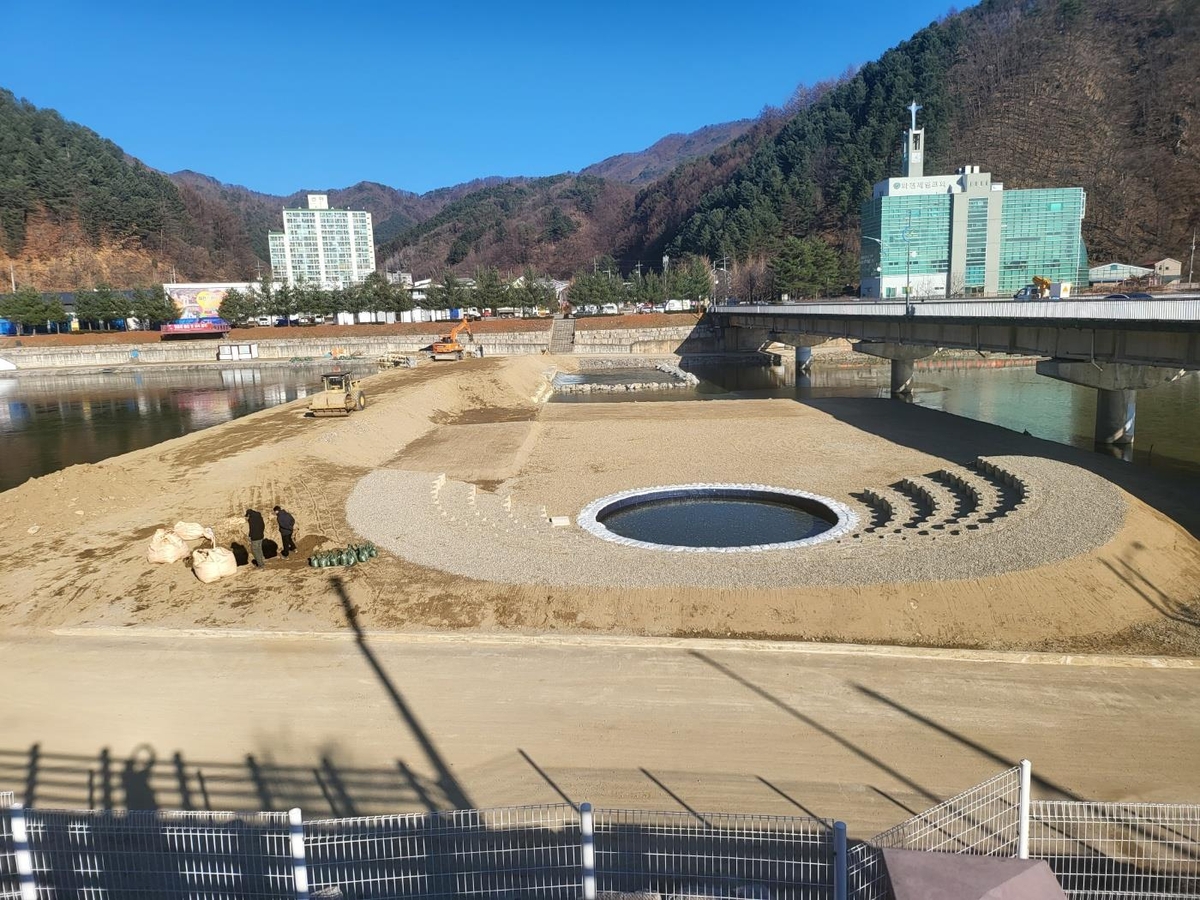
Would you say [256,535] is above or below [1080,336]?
below

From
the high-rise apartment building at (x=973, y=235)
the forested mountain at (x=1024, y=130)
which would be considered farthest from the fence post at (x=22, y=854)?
the forested mountain at (x=1024, y=130)

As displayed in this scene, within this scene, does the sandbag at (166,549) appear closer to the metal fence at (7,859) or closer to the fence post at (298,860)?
the metal fence at (7,859)

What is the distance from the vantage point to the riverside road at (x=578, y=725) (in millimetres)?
9242

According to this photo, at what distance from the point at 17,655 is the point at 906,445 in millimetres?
32912

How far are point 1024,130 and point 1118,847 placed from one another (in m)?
179

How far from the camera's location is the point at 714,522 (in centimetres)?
2486

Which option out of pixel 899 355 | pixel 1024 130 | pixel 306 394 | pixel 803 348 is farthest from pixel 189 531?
pixel 1024 130

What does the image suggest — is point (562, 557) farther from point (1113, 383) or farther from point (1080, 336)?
point (1113, 383)

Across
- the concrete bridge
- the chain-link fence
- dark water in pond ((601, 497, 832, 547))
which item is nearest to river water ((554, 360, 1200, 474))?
the concrete bridge

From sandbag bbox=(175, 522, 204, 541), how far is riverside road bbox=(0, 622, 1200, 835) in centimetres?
593

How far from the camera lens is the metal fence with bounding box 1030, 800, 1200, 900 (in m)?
7.39

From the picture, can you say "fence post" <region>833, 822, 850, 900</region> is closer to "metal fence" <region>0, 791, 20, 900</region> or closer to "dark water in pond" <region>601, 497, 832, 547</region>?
"metal fence" <region>0, 791, 20, 900</region>

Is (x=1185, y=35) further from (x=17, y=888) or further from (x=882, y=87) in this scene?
(x=17, y=888)

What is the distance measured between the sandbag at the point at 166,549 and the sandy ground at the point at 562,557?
31 centimetres
